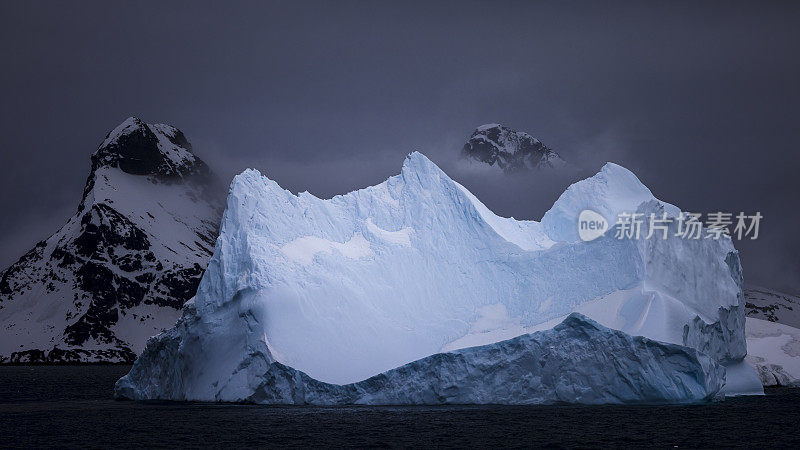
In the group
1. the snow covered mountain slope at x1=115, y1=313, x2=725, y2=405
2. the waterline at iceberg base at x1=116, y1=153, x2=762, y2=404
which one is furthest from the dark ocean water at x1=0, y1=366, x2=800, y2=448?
the waterline at iceberg base at x1=116, y1=153, x2=762, y2=404

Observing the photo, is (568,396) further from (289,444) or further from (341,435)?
(289,444)

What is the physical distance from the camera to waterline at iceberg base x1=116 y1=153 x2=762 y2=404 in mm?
36094

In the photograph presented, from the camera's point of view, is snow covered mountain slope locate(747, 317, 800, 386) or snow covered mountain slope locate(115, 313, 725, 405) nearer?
snow covered mountain slope locate(115, 313, 725, 405)

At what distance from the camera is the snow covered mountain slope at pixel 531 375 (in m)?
35.7

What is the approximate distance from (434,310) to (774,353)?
30781 millimetres

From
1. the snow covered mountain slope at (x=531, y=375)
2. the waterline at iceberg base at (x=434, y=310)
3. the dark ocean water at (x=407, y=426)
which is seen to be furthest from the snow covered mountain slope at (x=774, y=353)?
A: the snow covered mountain slope at (x=531, y=375)

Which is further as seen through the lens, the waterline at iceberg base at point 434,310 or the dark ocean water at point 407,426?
the waterline at iceberg base at point 434,310

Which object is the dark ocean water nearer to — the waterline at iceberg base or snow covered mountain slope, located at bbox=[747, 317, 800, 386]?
the waterline at iceberg base

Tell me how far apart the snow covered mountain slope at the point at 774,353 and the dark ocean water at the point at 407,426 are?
18.6 meters

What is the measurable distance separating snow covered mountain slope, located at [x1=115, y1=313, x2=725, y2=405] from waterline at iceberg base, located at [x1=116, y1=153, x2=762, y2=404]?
6 cm

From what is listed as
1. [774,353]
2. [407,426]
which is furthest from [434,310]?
[774,353]

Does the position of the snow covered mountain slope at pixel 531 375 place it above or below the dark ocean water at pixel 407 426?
above

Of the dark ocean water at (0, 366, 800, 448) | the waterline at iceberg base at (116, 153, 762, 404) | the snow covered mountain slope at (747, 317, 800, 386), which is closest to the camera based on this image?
the dark ocean water at (0, 366, 800, 448)

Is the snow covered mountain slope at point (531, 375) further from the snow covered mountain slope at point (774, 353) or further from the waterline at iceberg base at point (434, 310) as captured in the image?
the snow covered mountain slope at point (774, 353)
